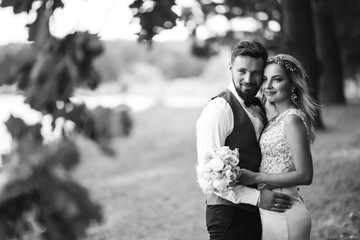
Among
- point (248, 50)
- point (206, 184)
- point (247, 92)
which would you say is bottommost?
point (206, 184)

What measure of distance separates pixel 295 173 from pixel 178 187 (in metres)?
7.24

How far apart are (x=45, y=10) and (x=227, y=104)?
1.59 m

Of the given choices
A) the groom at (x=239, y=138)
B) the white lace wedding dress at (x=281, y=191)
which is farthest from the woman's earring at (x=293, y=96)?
the groom at (x=239, y=138)

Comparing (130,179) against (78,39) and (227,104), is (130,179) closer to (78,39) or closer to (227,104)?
(227,104)

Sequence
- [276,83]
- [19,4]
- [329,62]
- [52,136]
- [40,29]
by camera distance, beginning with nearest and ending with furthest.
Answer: [52,136], [40,29], [19,4], [276,83], [329,62]

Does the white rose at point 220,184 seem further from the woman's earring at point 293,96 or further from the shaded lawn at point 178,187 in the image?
the woman's earring at point 293,96

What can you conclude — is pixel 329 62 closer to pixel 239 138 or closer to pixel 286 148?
pixel 286 148

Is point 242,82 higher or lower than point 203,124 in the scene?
higher

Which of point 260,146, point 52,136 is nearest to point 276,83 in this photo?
point 260,146

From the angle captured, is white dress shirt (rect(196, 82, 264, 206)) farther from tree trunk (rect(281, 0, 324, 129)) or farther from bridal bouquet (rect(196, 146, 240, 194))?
tree trunk (rect(281, 0, 324, 129))

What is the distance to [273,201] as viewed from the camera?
10.6 feet

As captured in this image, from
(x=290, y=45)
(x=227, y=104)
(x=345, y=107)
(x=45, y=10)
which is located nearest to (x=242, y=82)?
(x=227, y=104)

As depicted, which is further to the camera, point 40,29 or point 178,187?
point 178,187

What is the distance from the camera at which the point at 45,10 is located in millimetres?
2062
